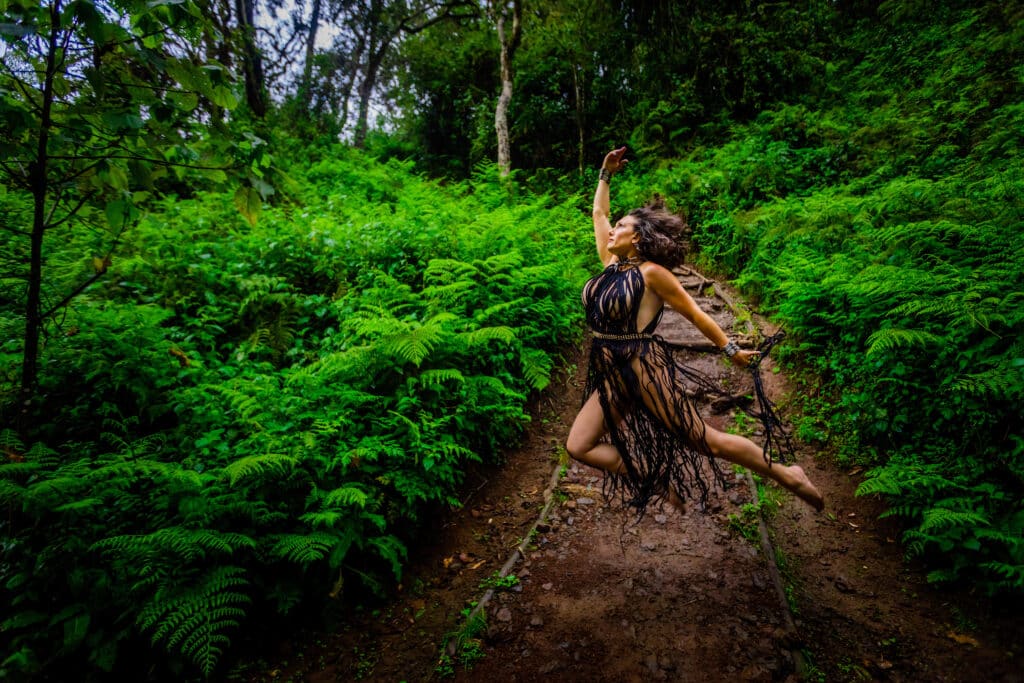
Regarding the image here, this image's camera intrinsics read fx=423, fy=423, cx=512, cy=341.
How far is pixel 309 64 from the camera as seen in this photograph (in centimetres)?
1636

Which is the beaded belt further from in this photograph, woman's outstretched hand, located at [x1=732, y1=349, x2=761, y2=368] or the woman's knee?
the woman's knee

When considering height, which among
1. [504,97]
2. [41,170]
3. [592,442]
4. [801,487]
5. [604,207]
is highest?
[504,97]

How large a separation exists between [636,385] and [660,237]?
40.4 inches

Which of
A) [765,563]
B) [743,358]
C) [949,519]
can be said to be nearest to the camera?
[743,358]

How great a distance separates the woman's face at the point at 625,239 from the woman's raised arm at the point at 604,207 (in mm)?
216

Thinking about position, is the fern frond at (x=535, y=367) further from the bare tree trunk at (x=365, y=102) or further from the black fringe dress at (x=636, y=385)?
→ the bare tree trunk at (x=365, y=102)

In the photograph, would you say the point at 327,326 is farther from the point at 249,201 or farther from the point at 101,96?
the point at 101,96

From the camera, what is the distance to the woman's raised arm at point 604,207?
11.1ft

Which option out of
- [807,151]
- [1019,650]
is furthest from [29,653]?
[807,151]

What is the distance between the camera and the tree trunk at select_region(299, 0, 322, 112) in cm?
1583

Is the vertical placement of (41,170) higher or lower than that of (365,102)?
lower

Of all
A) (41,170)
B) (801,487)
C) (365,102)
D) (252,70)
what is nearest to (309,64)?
(365,102)

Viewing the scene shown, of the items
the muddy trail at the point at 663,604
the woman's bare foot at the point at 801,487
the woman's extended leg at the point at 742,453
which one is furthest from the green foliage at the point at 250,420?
the woman's bare foot at the point at 801,487

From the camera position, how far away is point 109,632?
240 cm
